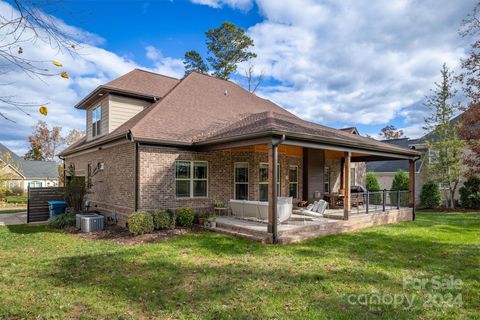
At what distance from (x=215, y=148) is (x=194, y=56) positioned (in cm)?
2214

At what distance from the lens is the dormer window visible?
1483cm

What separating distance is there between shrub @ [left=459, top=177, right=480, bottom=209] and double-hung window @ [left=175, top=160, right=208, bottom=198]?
65.9 ft

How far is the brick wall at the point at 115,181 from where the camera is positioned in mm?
11469

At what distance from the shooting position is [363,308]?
4668 mm

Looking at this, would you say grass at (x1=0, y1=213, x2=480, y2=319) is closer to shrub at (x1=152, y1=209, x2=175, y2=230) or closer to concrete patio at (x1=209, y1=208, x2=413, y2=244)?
concrete patio at (x1=209, y1=208, x2=413, y2=244)

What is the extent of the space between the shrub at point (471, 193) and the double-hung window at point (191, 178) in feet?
65.9

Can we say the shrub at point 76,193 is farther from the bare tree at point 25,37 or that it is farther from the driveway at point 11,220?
the bare tree at point 25,37

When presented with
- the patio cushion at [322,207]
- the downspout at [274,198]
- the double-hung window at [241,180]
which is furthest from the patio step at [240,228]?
the patio cushion at [322,207]

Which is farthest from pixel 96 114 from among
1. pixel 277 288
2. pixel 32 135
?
pixel 32 135

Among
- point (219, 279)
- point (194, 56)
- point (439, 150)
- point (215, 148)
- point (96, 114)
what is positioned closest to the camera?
point (219, 279)

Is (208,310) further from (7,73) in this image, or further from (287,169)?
(287,169)

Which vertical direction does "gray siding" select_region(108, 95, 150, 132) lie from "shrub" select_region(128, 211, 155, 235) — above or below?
above

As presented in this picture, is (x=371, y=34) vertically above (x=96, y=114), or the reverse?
(x=371, y=34)

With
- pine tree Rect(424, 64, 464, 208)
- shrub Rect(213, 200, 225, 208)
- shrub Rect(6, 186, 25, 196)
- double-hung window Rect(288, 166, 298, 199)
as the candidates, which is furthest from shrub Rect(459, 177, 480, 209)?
shrub Rect(6, 186, 25, 196)
